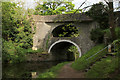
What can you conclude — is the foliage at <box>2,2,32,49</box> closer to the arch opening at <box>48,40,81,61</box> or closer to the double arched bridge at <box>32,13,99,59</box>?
the double arched bridge at <box>32,13,99,59</box>

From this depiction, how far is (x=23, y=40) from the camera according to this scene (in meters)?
17.3

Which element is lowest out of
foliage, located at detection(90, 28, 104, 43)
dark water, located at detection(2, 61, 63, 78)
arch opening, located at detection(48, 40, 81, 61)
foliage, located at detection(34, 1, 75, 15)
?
dark water, located at detection(2, 61, 63, 78)

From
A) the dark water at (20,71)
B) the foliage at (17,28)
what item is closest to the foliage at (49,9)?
the foliage at (17,28)

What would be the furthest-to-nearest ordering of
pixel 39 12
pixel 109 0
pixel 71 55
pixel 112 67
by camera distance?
pixel 71 55
pixel 39 12
pixel 109 0
pixel 112 67

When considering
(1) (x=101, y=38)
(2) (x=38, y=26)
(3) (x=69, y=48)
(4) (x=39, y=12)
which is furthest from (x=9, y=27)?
(1) (x=101, y=38)

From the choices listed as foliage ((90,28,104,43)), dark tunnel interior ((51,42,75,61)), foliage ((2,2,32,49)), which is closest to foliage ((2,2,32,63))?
foliage ((2,2,32,49))

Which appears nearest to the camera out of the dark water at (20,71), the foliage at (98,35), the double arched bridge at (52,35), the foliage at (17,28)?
the dark water at (20,71)

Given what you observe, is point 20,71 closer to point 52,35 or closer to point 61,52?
point 52,35

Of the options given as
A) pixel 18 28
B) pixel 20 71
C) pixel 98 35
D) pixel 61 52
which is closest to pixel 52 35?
pixel 18 28

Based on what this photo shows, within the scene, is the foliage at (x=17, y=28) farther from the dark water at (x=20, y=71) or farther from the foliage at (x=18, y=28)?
the dark water at (x=20, y=71)

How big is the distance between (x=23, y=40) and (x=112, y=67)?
14.1 metres

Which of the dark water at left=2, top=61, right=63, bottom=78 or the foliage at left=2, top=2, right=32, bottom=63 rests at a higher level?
the foliage at left=2, top=2, right=32, bottom=63

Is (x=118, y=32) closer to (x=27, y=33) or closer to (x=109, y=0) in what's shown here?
(x=109, y=0)

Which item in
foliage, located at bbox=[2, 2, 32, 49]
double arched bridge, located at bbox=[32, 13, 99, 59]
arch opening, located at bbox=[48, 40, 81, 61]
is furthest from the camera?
arch opening, located at bbox=[48, 40, 81, 61]
